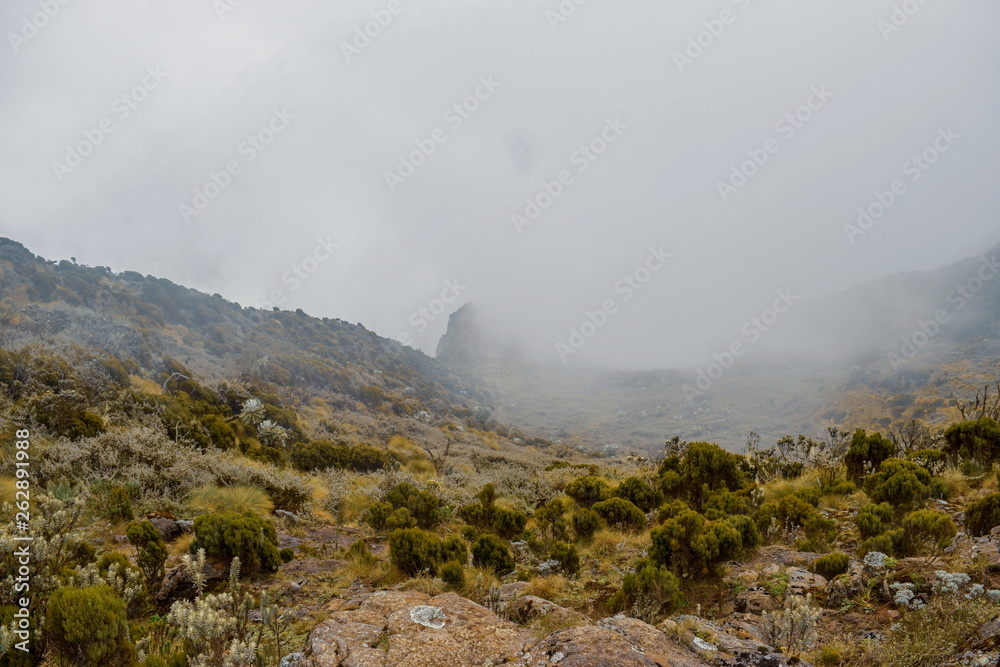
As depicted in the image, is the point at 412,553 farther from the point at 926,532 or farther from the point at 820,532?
the point at 926,532

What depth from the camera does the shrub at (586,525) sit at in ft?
27.8

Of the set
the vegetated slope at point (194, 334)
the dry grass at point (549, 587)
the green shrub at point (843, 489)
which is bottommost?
the green shrub at point (843, 489)

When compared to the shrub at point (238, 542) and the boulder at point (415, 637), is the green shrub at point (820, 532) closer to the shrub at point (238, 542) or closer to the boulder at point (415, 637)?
the boulder at point (415, 637)

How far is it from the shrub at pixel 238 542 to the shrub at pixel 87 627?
280 cm

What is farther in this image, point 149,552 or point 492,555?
point 492,555

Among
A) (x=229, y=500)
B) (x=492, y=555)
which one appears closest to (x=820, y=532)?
(x=492, y=555)

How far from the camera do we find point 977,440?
9484 millimetres

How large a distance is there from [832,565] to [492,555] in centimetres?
434

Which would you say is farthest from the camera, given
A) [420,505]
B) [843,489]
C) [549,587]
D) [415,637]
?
[420,505]

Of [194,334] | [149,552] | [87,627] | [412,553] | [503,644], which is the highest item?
[194,334]

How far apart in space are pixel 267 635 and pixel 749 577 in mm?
5574

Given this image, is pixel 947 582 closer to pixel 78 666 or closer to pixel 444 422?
pixel 78 666

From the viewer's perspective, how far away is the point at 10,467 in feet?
30.4

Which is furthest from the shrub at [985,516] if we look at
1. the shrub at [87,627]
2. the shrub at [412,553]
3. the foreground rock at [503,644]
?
the shrub at [87,627]
